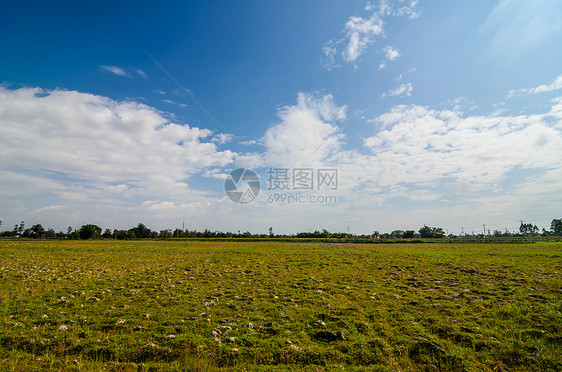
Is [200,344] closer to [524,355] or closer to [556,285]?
[524,355]

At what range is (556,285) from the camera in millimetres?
13219

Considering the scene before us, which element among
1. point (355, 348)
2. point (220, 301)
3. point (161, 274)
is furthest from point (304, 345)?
point (161, 274)

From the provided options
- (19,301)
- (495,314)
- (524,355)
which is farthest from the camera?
(19,301)

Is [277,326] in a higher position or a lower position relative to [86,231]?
higher

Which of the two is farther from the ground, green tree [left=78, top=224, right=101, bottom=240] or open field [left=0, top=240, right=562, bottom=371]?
open field [left=0, top=240, right=562, bottom=371]

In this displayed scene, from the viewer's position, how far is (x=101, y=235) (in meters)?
180

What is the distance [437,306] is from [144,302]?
1228cm

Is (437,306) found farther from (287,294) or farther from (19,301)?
(19,301)

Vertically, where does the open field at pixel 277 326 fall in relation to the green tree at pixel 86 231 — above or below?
above

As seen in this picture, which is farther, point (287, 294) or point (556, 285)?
point (556, 285)

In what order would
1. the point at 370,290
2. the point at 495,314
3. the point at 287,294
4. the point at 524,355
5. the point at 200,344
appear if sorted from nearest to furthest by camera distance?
the point at 524,355 < the point at 200,344 < the point at 495,314 < the point at 287,294 < the point at 370,290

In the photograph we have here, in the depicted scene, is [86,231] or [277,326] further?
[86,231]

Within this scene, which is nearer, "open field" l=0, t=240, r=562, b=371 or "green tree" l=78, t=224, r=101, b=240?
"open field" l=0, t=240, r=562, b=371

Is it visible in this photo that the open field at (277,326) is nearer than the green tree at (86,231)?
Yes
